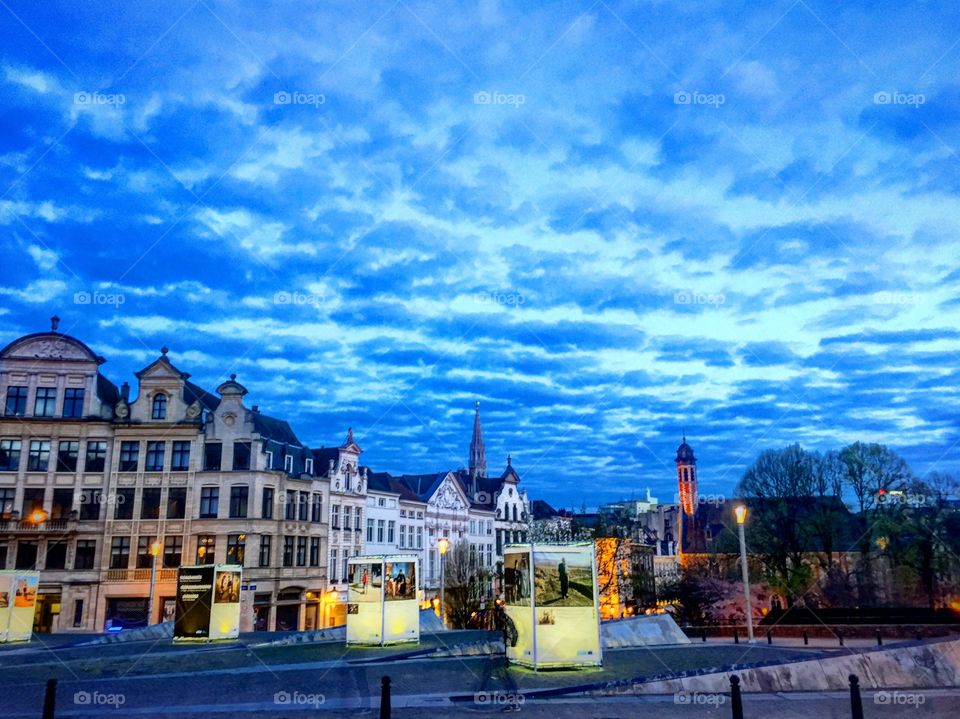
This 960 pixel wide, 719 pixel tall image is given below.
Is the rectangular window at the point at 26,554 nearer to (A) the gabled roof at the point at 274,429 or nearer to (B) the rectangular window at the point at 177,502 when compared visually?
(B) the rectangular window at the point at 177,502

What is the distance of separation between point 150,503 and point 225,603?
2760cm

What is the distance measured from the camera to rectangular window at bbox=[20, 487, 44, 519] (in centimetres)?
4788

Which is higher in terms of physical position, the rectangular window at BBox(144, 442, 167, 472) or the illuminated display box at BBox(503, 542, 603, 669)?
the rectangular window at BBox(144, 442, 167, 472)

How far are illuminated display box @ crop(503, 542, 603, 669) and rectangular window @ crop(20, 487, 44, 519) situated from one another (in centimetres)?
4299

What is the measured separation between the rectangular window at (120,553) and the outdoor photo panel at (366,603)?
105ft

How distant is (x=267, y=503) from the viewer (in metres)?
51.1

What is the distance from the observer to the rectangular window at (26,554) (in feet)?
154

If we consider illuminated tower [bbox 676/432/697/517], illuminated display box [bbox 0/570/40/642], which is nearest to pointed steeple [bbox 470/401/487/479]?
illuminated tower [bbox 676/432/697/517]

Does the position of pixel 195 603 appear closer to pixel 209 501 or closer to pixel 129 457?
pixel 209 501

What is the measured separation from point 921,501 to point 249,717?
141 ft

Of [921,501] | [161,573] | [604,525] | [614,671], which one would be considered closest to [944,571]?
[921,501]

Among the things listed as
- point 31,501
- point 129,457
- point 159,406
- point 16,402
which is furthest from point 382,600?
point 16,402

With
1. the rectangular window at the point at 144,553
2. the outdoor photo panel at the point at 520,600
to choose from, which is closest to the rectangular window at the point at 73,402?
the rectangular window at the point at 144,553

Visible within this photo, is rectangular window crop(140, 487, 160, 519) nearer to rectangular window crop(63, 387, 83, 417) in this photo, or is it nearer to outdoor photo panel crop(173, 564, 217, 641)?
rectangular window crop(63, 387, 83, 417)
